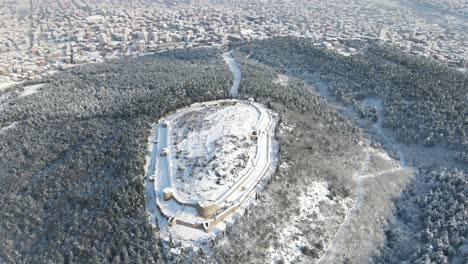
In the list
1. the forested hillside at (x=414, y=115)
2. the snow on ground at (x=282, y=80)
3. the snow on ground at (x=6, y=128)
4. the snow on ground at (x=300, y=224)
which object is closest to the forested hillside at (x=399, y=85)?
the forested hillside at (x=414, y=115)

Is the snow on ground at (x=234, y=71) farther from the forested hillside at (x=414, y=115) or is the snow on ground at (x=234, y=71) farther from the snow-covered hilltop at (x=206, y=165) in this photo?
the snow-covered hilltop at (x=206, y=165)

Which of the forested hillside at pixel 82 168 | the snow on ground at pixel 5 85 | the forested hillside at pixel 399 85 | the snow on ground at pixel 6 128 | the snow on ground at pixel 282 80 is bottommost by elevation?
the snow on ground at pixel 5 85

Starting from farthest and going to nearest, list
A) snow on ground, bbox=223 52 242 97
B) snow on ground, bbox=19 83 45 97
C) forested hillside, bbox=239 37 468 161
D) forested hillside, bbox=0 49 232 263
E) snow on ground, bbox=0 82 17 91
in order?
snow on ground, bbox=0 82 17 91, snow on ground, bbox=19 83 45 97, snow on ground, bbox=223 52 242 97, forested hillside, bbox=239 37 468 161, forested hillside, bbox=0 49 232 263

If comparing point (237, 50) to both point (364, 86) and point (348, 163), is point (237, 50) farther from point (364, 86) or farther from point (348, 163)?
point (348, 163)

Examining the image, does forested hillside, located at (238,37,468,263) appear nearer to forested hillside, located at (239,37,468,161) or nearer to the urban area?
forested hillside, located at (239,37,468,161)

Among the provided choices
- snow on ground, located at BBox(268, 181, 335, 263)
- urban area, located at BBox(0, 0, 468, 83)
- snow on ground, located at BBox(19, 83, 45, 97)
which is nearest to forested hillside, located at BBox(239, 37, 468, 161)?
urban area, located at BBox(0, 0, 468, 83)

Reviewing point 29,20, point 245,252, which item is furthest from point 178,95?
point 29,20
